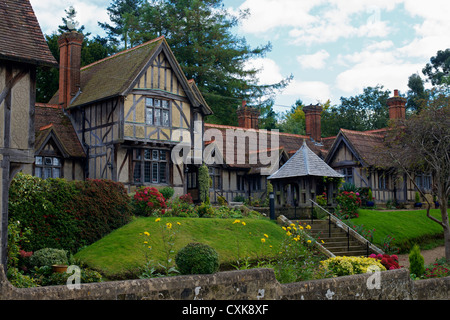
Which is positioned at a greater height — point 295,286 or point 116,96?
point 116,96

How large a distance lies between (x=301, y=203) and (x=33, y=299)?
61.5 feet

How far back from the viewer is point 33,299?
6.09 m

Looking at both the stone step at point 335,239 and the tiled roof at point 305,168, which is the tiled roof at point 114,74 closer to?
the tiled roof at point 305,168

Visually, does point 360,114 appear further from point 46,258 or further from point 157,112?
point 46,258

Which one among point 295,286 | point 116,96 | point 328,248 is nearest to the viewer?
point 295,286

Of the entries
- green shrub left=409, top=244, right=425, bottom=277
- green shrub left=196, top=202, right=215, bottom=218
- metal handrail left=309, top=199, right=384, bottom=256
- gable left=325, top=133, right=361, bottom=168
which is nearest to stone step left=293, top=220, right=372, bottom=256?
metal handrail left=309, top=199, right=384, bottom=256

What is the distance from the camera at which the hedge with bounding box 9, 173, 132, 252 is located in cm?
1529

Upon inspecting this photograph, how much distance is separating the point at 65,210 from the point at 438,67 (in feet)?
200

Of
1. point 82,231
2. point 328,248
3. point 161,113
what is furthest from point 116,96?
point 328,248

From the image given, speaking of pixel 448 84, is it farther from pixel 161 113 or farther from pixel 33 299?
pixel 33 299

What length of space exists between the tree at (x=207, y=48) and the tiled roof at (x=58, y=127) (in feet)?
44.8

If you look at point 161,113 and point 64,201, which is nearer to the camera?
point 64,201

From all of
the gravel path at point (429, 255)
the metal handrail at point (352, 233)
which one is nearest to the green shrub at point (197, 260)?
the metal handrail at point (352, 233)
